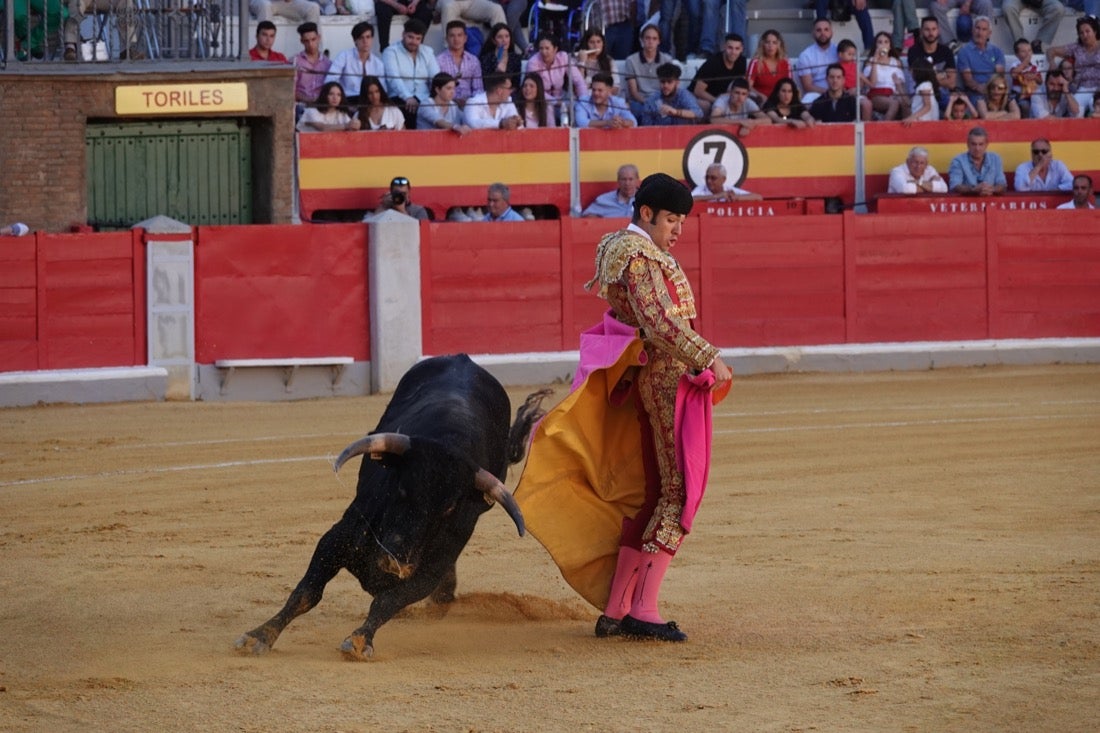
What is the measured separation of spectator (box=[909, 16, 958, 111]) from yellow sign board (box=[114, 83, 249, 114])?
5.09 m

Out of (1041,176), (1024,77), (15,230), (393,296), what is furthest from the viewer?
(1024,77)

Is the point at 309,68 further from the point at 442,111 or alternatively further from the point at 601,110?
the point at 601,110

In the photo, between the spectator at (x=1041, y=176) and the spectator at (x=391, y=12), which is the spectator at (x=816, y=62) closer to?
the spectator at (x=1041, y=176)

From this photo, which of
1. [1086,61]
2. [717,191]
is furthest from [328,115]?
[1086,61]

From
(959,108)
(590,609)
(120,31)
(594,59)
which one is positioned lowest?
(590,609)

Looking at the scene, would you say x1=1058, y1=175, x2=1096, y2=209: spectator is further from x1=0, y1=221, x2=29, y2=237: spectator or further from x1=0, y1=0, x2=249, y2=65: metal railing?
x1=0, y1=221, x2=29, y2=237: spectator

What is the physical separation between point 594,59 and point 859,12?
2.75m

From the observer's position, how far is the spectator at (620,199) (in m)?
11.1

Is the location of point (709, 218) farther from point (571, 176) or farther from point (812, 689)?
point (812, 689)

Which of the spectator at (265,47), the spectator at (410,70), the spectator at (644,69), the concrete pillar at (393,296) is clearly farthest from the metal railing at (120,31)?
the spectator at (644,69)

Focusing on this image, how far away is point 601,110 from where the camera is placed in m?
11.8

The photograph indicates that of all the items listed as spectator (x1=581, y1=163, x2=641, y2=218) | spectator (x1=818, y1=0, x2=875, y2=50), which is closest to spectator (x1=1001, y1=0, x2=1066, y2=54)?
spectator (x1=818, y1=0, x2=875, y2=50)

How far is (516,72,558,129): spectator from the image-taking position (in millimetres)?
11633

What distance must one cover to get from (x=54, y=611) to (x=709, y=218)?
7435mm
